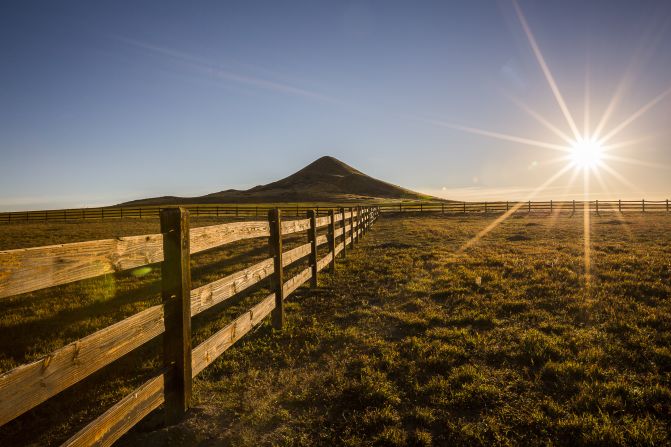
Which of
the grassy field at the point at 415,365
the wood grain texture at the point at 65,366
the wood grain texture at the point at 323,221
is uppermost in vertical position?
the wood grain texture at the point at 323,221

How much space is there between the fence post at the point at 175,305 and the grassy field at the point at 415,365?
38 centimetres

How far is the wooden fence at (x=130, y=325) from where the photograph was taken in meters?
2.06

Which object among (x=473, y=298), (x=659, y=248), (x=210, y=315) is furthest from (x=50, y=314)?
(x=659, y=248)

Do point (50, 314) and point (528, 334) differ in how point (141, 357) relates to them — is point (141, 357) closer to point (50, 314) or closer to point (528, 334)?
point (50, 314)

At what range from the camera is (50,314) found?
7.14 metres

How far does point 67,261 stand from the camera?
7.80 feet

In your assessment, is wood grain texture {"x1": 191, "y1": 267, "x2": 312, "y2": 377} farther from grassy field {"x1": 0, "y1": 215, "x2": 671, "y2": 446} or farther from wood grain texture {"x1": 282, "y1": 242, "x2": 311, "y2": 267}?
wood grain texture {"x1": 282, "y1": 242, "x2": 311, "y2": 267}

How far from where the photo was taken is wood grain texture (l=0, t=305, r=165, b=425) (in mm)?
1925

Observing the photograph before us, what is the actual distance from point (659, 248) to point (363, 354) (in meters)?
14.4

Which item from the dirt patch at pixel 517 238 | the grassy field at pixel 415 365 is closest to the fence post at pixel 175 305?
the grassy field at pixel 415 365

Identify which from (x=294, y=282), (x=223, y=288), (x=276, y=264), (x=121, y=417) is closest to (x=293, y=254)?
(x=294, y=282)

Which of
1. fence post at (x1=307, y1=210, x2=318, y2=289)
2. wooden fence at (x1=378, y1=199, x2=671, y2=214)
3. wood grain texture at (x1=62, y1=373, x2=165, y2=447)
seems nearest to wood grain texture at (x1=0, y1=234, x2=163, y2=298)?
wood grain texture at (x1=62, y1=373, x2=165, y2=447)

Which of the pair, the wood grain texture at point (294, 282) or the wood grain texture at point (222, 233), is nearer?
the wood grain texture at point (222, 233)

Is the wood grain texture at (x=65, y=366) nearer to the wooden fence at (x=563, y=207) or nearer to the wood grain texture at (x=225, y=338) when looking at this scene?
the wood grain texture at (x=225, y=338)
